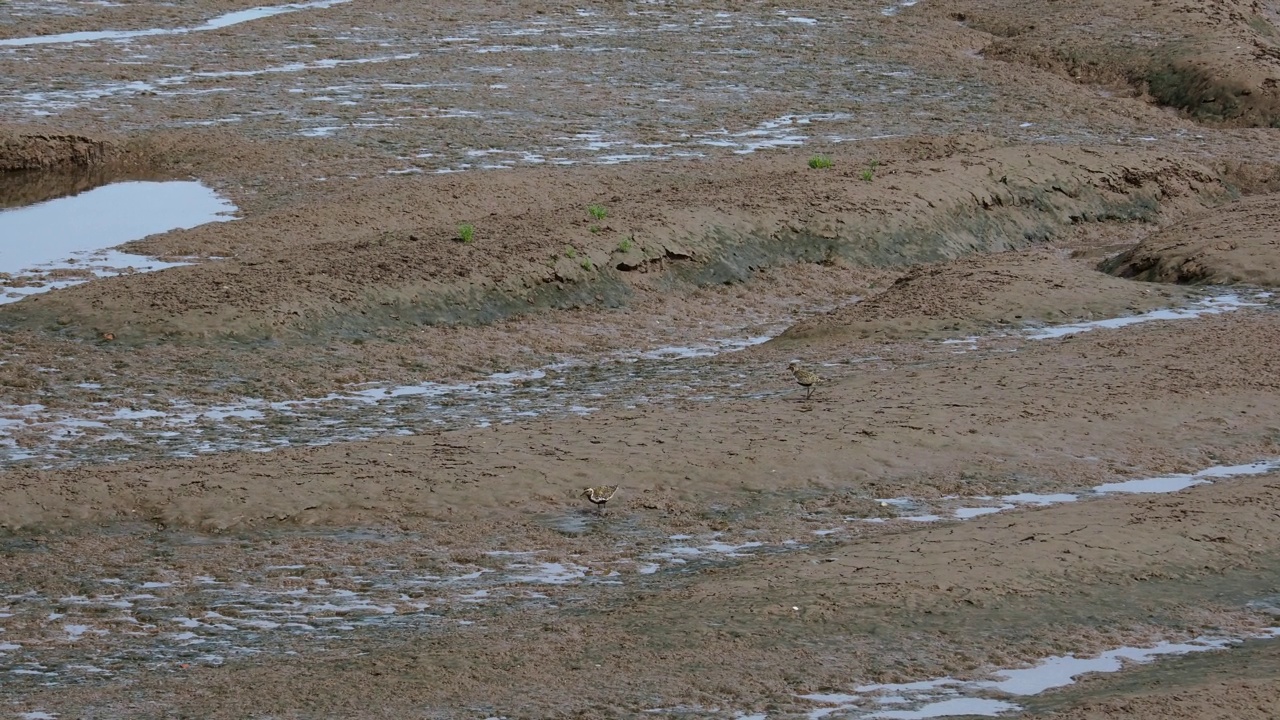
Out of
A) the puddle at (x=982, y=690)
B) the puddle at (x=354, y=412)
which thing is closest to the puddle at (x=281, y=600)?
the puddle at (x=982, y=690)

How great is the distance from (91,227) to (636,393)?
6890 mm

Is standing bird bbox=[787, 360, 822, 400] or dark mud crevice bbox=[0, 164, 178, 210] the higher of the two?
dark mud crevice bbox=[0, 164, 178, 210]

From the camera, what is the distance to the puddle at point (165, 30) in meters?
24.8

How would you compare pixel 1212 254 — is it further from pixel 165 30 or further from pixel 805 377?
pixel 165 30

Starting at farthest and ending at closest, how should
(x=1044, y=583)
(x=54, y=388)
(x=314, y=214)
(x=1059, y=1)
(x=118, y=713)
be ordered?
(x=1059, y=1), (x=314, y=214), (x=54, y=388), (x=1044, y=583), (x=118, y=713)

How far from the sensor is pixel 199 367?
1207 cm

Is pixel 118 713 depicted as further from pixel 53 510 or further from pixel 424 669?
pixel 53 510

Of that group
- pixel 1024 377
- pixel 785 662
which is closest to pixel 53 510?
pixel 785 662

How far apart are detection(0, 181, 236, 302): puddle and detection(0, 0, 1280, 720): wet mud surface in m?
0.08

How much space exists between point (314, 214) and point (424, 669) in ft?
30.9

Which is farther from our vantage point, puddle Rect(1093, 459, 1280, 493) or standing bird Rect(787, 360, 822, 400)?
standing bird Rect(787, 360, 822, 400)

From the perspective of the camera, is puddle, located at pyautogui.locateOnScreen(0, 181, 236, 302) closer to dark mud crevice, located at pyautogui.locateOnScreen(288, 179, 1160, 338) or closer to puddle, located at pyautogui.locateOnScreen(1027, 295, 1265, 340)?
dark mud crevice, located at pyautogui.locateOnScreen(288, 179, 1160, 338)

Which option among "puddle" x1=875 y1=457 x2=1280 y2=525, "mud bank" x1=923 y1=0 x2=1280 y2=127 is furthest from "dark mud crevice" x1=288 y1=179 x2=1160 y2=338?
"mud bank" x1=923 y1=0 x2=1280 y2=127

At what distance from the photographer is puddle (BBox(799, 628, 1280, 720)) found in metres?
7.05
